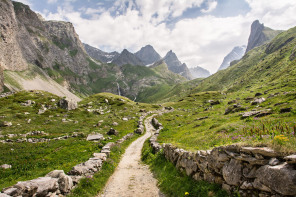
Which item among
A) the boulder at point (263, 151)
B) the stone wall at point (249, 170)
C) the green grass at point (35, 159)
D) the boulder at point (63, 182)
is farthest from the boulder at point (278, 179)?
the green grass at point (35, 159)

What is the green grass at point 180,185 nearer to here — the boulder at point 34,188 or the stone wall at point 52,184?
the stone wall at point 52,184

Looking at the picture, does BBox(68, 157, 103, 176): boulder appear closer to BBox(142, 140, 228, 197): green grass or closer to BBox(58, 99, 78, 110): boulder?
BBox(142, 140, 228, 197): green grass

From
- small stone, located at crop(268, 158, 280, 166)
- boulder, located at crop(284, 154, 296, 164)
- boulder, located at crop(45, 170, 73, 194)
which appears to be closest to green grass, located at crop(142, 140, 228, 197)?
small stone, located at crop(268, 158, 280, 166)

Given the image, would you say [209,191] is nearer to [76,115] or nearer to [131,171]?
[131,171]

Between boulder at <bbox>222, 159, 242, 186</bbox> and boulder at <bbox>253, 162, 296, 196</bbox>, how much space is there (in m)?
1.17

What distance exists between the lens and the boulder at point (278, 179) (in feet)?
19.9

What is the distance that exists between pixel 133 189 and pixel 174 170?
4487mm

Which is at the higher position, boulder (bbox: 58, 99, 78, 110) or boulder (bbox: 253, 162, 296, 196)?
boulder (bbox: 58, 99, 78, 110)

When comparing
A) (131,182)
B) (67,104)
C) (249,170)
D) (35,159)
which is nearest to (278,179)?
(249,170)

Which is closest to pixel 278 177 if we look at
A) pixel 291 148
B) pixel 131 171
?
pixel 291 148

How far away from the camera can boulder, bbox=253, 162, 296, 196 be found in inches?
239

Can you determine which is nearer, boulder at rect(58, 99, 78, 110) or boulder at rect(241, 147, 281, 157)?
boulder at rect(241, 147, 281, 157)

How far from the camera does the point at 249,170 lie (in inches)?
320

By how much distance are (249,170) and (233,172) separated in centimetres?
105
